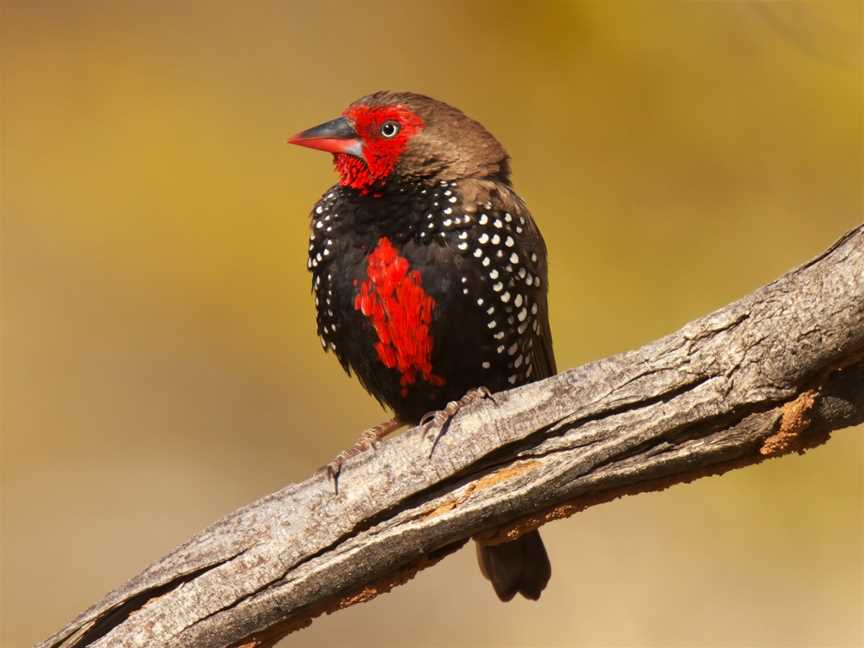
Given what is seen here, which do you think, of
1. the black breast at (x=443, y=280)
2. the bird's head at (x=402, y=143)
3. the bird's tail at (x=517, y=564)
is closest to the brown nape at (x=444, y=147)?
the bird's head at (x=402, y=143)

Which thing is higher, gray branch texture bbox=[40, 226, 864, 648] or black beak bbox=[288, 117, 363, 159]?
black beak bbox=[288, 117, 363, 159]

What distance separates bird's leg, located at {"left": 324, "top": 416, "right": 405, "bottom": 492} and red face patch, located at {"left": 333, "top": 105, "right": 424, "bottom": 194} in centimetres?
101

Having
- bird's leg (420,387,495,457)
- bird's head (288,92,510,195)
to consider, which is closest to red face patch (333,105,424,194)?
bird's head (288,92,510,195)

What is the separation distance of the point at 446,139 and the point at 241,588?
207cm

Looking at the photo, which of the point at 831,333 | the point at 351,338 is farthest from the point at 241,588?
the point at 831,333

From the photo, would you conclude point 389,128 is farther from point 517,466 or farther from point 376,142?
point 517,466

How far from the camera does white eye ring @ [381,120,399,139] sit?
473 centimetres

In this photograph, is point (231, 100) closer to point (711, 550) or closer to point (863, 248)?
point (711, 550)

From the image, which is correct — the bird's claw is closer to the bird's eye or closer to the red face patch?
the red face patch

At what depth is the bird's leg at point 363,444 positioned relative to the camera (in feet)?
12.6

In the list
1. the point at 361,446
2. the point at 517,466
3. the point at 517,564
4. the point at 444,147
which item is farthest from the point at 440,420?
the point at 444,147

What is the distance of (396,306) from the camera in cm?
440

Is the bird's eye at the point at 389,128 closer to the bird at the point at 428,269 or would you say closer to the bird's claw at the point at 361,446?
the bird at the point at 428,269

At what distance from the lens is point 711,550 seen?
7.64 meters
